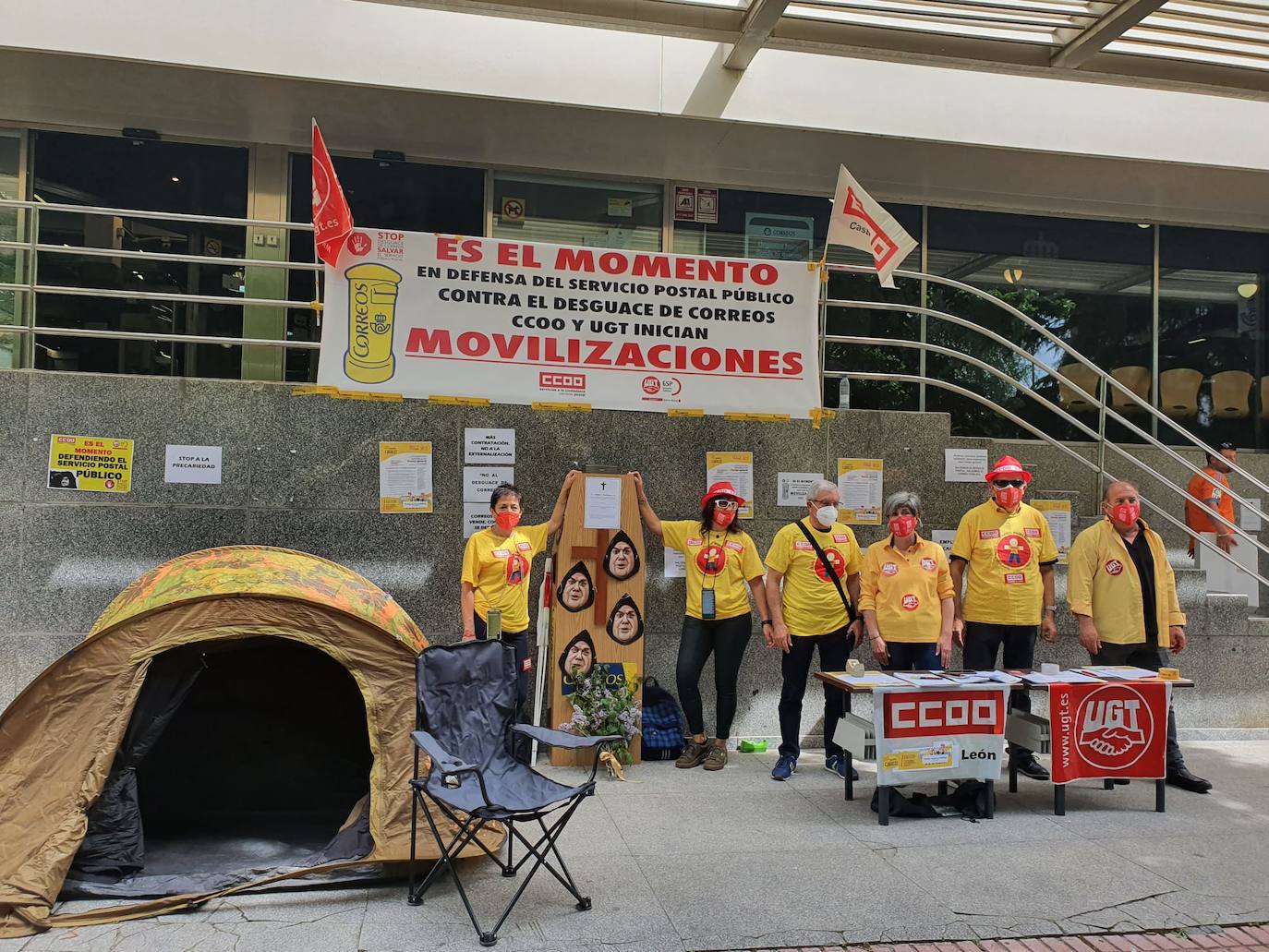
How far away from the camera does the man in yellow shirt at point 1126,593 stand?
21.1ft

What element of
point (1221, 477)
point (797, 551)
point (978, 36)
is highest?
point (978, 36)

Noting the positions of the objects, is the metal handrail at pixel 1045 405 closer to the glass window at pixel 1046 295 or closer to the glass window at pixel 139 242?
the glass window at pixel 1046 295

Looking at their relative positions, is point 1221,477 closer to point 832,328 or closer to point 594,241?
point 832,328

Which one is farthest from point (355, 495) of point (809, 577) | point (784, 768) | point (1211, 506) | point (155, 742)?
point (1211, 506)

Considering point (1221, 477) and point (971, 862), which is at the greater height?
point (1221, 477)

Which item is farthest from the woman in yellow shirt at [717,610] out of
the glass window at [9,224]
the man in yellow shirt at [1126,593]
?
the glass window at [9,224]

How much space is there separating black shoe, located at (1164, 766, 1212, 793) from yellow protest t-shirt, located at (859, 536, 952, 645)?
5.96 feet

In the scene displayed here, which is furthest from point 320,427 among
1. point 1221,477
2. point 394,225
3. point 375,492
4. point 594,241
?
point 1221,477

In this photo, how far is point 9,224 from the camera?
8.98m

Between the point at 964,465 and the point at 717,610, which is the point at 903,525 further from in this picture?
the point at 964,465

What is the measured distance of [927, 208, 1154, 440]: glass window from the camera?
10.5m

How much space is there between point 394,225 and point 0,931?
7.28 m

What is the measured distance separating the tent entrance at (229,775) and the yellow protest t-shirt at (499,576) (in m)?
1.00

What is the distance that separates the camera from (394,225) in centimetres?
968
